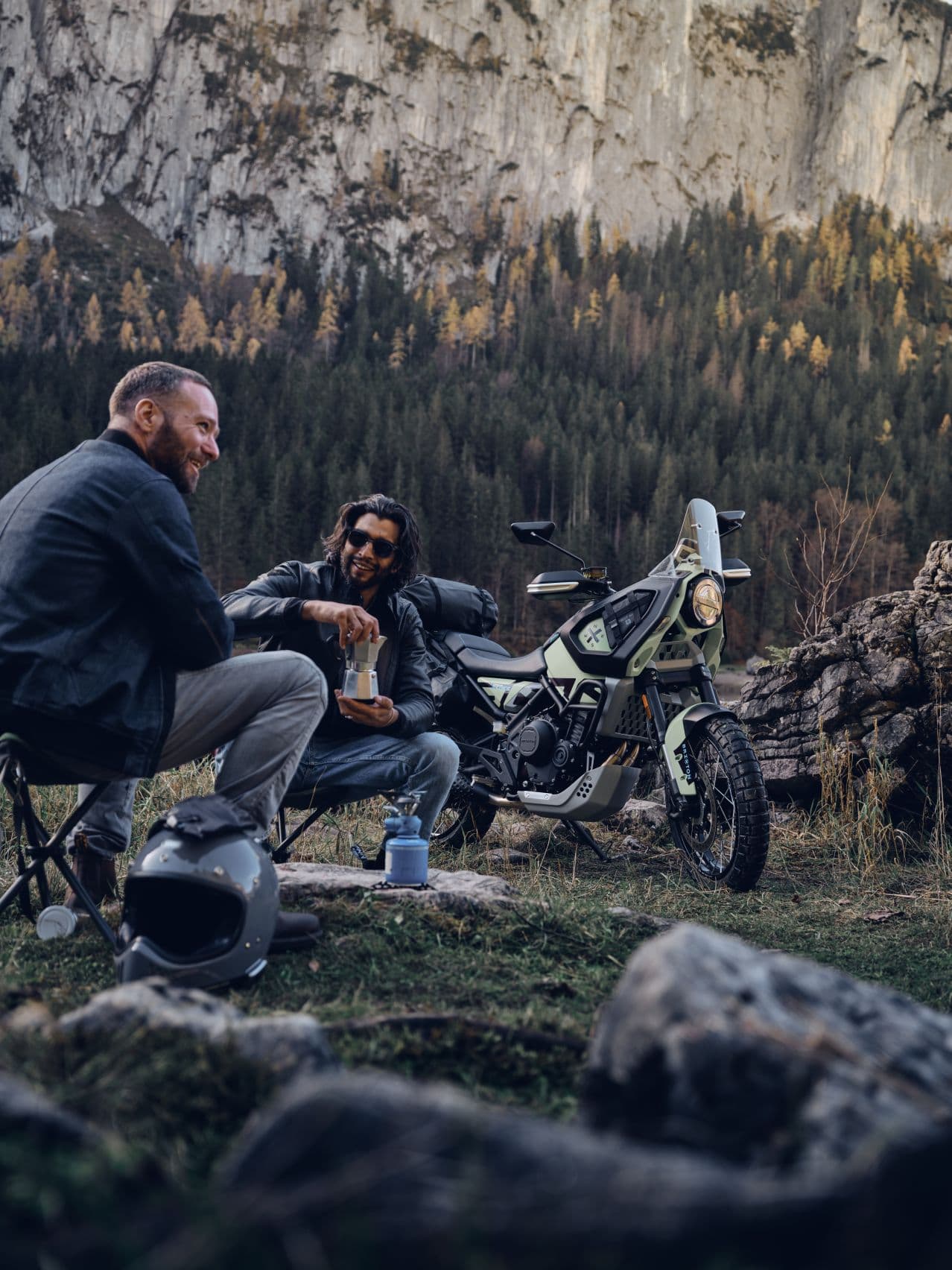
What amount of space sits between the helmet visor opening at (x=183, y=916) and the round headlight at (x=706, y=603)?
2755 millimetres

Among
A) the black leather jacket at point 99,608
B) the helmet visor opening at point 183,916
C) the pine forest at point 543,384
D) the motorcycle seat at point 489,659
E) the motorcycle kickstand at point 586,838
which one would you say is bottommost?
the motorcycle kickstand at point 586,838

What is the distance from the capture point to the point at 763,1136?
1094 mm

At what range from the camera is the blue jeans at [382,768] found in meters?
4.11

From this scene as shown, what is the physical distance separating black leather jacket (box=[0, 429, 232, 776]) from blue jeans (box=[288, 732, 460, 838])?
1357 millimetres

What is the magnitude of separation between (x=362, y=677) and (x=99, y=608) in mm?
1304

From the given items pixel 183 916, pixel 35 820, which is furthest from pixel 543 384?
pixel 183 916

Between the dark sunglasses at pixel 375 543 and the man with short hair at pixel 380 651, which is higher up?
the dark sunglasses at pixel 375 543

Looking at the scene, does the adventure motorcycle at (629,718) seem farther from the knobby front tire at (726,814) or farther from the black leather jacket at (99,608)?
the black leather jacket at (99,608)

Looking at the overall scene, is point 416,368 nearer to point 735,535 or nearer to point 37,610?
point 735,535

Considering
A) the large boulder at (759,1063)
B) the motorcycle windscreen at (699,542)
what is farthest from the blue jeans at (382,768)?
the large boulder at (759,1063)

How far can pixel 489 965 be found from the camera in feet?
8.93

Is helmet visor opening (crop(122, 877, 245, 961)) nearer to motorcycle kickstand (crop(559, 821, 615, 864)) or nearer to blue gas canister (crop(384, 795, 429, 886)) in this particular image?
blue gas canister (crop(384, 795, 429, 886))

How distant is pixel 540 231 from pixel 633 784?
8968 cm

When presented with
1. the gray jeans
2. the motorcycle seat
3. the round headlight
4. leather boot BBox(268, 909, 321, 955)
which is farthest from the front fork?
leather boot BBox(268, 909, 321, 955)
